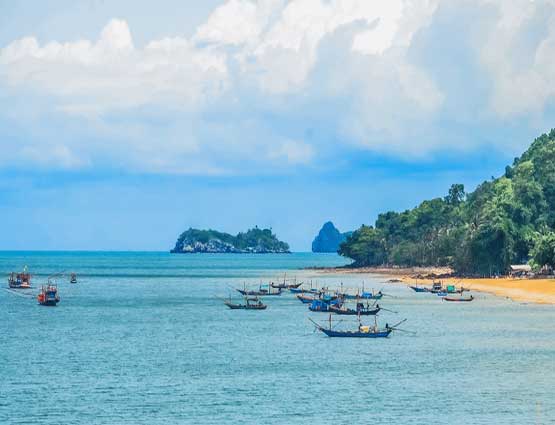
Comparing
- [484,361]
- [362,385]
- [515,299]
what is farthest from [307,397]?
[515,299]

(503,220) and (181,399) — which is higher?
(503,220)

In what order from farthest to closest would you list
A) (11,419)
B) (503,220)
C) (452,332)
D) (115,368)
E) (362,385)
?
1. (503,220)
2. (452,332)
3. (115,368)
4. (362,385)
5. (11,419)

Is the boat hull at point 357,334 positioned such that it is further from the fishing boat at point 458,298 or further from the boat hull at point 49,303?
the boat hull at point 49,303

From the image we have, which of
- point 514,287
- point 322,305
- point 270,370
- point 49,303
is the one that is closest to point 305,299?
point 322,305

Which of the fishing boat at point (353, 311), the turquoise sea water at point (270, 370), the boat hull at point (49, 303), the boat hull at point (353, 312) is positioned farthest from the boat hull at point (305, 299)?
the boat hull at point (49, 303)

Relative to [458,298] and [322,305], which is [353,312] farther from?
[458,298]

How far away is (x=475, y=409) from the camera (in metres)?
51.3

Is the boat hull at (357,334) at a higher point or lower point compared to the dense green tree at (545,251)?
lower

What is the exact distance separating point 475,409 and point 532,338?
30.2 metres

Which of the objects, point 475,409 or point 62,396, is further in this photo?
point 62,396

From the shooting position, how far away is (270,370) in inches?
2527

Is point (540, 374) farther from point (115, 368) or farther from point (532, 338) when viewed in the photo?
point (115, 368)

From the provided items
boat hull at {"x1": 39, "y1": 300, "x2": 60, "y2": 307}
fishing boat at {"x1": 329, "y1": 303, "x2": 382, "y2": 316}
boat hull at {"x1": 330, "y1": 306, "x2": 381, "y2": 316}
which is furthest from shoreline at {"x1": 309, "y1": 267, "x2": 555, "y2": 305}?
boat hull at {"x1": 39, "y1": 300, "x2": 60, "y2": 307}

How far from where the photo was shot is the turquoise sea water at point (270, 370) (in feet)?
167
